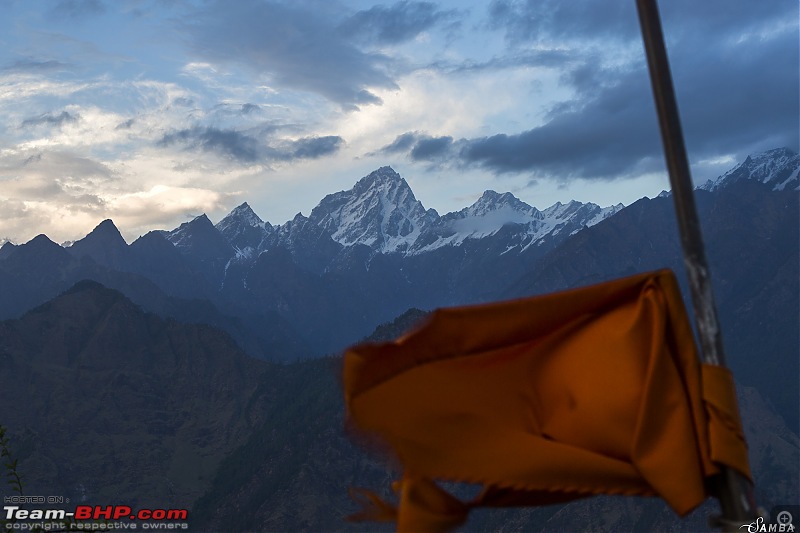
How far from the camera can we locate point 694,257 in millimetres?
5730

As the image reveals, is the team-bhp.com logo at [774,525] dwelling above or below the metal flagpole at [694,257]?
below

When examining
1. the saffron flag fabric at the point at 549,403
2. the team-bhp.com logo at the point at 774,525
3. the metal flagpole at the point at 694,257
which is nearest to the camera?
the team-bhp.com logo at the point at 774,525

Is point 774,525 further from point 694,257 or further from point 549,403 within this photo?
point 694,257

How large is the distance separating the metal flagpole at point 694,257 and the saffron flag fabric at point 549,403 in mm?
131

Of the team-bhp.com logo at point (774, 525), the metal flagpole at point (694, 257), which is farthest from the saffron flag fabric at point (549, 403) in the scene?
the team-bhp.com logo at point (774, 525)

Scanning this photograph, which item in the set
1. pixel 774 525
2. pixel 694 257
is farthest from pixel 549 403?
pixel 774 525

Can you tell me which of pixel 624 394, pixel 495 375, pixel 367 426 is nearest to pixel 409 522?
pixel 367 426

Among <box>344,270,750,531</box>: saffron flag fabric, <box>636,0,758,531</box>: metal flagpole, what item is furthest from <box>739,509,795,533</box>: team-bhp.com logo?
<box>344,270,750,531</box>: saffron flag fabric

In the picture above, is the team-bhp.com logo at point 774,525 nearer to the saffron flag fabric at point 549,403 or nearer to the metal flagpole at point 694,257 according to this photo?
the metal flagpole at point 694,257

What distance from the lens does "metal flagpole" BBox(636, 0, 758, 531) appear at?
5645mm

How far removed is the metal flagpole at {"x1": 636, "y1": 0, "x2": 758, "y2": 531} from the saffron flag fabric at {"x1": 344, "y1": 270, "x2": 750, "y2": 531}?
0.13 m

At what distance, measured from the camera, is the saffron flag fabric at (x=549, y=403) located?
584cm

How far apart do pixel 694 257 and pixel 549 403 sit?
1.45 m

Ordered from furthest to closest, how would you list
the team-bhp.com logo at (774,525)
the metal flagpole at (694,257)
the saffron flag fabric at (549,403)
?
the saffron flag fabric at (549,403), the metal flagpole at (694,257), the team-bhp.com logo at (774,525)
